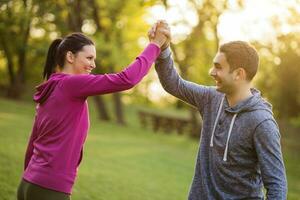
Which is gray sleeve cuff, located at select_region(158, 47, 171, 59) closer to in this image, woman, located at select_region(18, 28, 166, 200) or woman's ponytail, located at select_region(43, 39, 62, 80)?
woman, located at select_region(18, 28, 166, 200)

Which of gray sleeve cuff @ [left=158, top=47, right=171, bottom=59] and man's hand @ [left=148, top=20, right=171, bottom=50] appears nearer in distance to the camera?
man's hand @ [left=148, top=20, right=171, bottom=50]

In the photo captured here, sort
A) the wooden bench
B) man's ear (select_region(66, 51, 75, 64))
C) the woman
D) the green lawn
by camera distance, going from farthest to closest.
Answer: the wooden bench
the green lawn
man's ear (select_region(66, 51, 75, 64))
the woman

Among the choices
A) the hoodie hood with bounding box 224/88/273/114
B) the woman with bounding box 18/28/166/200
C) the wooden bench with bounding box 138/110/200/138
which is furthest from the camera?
the wooden bench with bounding box 138/110/200/138

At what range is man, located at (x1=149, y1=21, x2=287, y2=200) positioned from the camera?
317cm

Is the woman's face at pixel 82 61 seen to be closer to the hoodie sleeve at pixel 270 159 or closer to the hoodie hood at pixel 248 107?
the hoodie hood at pixel 248 107

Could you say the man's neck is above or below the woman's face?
below

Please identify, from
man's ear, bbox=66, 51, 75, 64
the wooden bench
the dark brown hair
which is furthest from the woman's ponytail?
the wooden bench

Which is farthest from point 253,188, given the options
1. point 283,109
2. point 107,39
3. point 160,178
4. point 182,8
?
point 283,109

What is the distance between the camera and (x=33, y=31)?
119ft

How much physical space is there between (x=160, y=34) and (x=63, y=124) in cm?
98

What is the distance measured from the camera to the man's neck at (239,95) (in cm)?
348

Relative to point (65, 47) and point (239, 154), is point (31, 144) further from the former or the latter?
point (239, 154)

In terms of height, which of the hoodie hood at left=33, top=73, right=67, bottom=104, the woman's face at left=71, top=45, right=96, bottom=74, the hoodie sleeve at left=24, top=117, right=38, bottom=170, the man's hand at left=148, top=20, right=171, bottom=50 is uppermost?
the man's hand at left=148, top=20, right=171, bottom=50

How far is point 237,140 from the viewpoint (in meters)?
3.31
